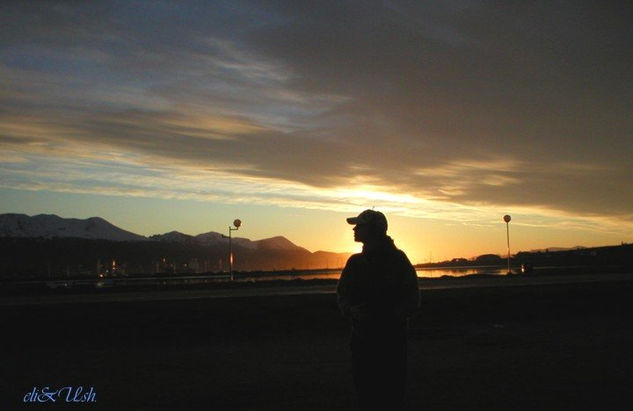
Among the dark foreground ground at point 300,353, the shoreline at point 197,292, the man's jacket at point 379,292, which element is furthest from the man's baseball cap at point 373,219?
the shoreline at point 197,292

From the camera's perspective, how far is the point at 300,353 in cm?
1502

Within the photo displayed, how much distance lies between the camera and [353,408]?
355 inches

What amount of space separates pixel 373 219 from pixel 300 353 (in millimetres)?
9446

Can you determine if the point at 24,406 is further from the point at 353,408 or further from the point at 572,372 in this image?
the point at 572,372

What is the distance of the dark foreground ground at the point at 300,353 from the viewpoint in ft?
32.0

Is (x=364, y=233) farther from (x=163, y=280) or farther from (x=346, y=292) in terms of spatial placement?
(x=163, y=280)

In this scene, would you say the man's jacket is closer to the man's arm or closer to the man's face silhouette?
the man's arm

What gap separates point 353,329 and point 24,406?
577 centimetres

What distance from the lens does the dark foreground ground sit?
9758 mm

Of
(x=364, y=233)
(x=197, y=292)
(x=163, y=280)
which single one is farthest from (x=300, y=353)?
(x=163, y=280)

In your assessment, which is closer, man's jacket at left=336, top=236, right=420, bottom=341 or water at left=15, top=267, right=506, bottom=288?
man's jacket at left=336, top=236, right=420, bottom=341

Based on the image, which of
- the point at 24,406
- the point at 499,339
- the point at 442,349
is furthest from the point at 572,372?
the point at 24,406

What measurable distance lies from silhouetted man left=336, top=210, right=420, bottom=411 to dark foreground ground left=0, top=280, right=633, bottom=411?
3234mm

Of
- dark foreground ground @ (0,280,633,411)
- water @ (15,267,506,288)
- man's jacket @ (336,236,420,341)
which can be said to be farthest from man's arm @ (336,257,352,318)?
water @ (15,267,506,288)
